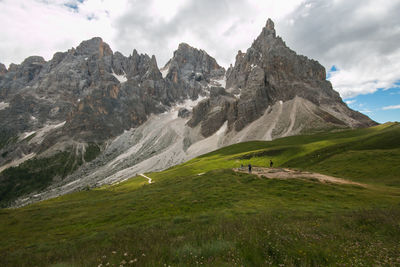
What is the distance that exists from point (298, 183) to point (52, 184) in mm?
230669

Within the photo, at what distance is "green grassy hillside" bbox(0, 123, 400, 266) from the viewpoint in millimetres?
6582

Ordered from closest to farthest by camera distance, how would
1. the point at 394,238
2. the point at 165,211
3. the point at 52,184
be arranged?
the point at 394,238 → the point at 165,211 → the point at 52,184

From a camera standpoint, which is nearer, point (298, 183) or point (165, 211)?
point (165, 211)

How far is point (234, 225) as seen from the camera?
1066cm

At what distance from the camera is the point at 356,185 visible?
89.5 feet

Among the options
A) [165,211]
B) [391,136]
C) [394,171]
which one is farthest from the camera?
[391,136]

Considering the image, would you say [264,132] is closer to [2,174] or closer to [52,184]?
[52,184]

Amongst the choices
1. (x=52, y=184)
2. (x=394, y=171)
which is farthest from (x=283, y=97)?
(x=52, y=184)

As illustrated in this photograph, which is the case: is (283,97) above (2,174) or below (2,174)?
above

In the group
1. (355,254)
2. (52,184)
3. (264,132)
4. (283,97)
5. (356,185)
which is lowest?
(52,184)

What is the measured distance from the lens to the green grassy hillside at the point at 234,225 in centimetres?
658

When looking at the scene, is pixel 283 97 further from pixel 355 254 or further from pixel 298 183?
pixel 355 254

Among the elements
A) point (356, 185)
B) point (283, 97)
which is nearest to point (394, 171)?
point (356, 185)

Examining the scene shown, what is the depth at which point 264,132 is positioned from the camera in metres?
166
